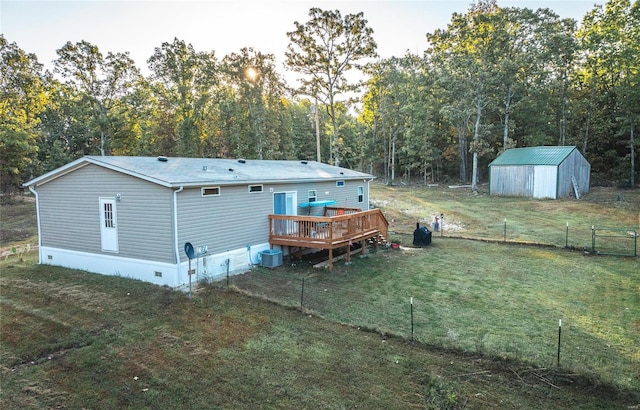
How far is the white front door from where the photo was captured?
10711mm

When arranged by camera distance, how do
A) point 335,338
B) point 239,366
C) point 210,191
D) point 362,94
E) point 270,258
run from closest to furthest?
point 239,366 < point 335,338 < point 210,191 < point 270,258 < point 362,94

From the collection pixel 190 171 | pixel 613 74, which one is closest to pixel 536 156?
pixel 613 74

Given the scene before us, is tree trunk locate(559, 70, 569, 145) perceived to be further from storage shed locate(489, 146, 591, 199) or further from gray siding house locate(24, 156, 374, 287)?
gray siding house locate(24, 156, 374, 287)

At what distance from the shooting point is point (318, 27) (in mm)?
27078

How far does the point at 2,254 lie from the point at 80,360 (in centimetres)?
1256

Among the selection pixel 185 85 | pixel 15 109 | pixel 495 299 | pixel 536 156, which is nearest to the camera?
pixel 495 299

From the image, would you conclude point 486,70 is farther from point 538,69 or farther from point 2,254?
point 2,254

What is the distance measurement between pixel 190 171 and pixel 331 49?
19.8m

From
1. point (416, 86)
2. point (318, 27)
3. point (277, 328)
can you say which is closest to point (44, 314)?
point (277, 328)

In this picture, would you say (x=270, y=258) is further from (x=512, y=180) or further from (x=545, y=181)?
(x=512, y=180)

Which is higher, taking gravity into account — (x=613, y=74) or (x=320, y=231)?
(x=613, y=74)

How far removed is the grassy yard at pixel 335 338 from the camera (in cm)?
520

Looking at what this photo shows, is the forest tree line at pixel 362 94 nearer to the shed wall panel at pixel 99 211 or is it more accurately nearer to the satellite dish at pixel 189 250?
the shed wall panel at pixel 99 211

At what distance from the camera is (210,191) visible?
10672mm
